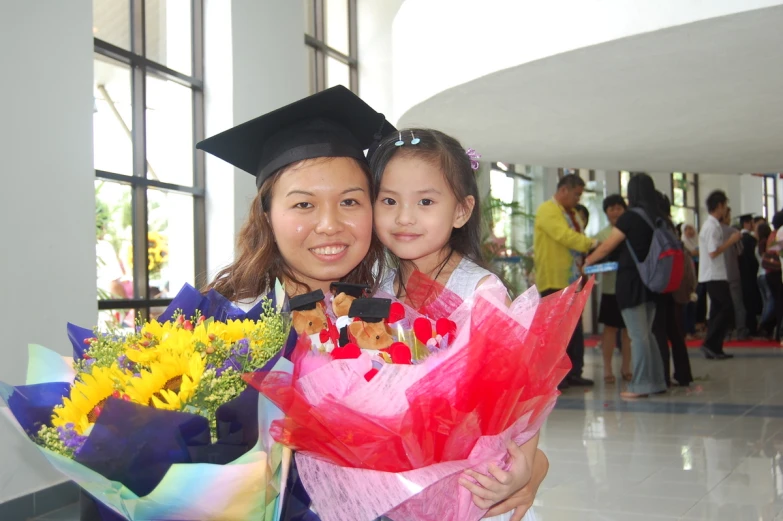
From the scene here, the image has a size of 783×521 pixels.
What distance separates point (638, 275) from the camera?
609 centimetres

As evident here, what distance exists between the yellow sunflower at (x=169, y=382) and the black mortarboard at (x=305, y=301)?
1.14 feet

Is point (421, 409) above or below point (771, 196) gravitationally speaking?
below

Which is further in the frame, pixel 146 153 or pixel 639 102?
pixel 146 153

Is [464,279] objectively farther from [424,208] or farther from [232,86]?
[232,86]

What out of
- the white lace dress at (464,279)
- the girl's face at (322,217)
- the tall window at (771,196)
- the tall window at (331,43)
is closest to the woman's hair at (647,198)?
the tall window at (331,43)

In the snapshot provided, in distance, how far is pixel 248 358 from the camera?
3.16 ft

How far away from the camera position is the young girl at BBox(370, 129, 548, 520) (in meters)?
1.66

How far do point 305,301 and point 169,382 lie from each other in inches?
15.2

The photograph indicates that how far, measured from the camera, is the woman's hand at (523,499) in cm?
127

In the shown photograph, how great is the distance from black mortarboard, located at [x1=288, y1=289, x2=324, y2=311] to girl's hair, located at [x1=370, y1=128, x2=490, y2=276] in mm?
443

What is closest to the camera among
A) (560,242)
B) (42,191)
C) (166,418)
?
(166,418)

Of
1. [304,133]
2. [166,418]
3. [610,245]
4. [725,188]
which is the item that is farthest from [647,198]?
[725,188]

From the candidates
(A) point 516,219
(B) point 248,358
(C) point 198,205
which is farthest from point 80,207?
(A) point 516,219

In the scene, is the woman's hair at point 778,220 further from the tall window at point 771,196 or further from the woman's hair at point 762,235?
the tall window at point 771,196
